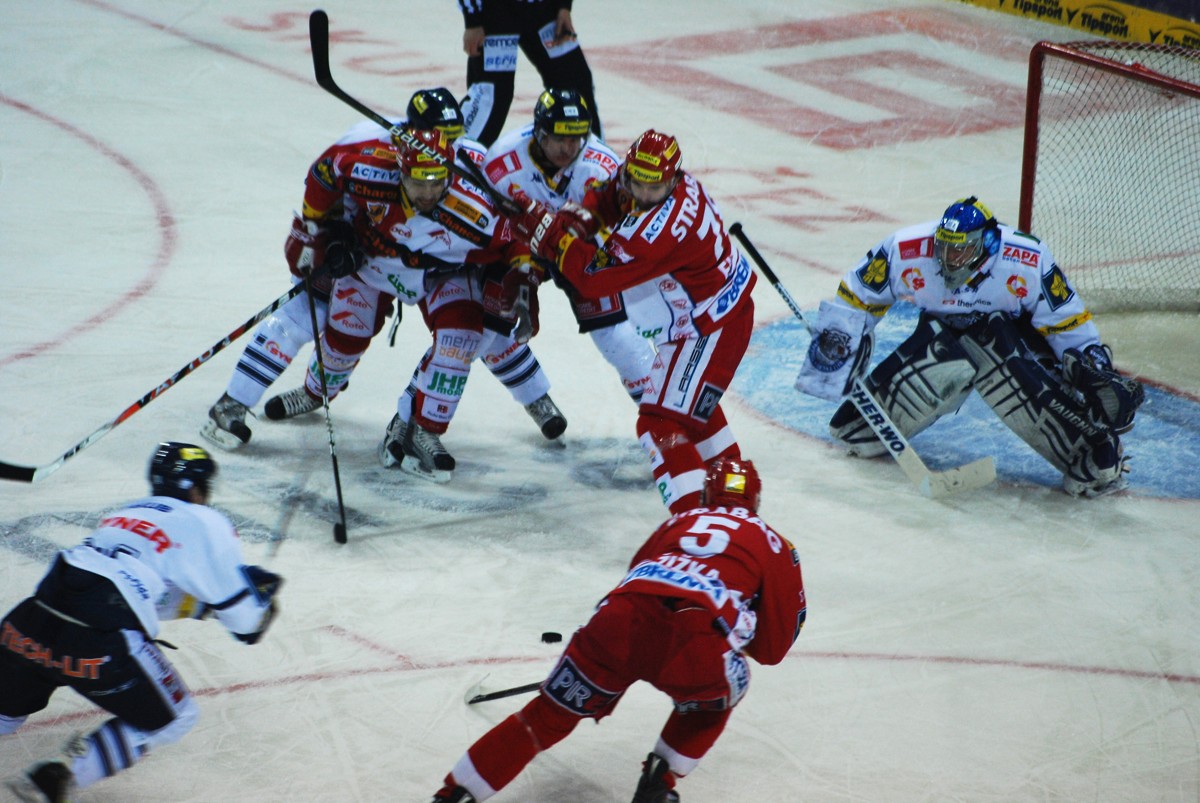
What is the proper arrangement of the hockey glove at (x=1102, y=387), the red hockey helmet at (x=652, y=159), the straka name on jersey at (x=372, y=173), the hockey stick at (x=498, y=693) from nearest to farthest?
the hockey stick at (x=498, y=693)
the red hockey helmet at (x=652, y=159)
the straka name on jersey at (x=372, y=173)
the hockey glove at (x=1102, y=387)

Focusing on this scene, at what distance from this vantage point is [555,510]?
4695 millimetres

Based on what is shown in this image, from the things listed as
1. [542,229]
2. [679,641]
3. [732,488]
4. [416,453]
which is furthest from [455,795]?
[416,453]

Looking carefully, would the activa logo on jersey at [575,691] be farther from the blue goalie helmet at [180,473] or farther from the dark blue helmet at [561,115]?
the dark blue helmet at [561,115]

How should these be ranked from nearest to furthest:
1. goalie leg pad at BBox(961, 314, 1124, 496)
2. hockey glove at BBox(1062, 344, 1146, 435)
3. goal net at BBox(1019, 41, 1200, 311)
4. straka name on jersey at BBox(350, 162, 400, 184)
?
straka name on jersey at BBox(350, 162, 400, 184), hockey glove at BBox(1062, 344, 1146, 435), goalie leg pad at BBox(961, 314, 1124, 496), goal net at BBox(1019, 41, 1200, 311)

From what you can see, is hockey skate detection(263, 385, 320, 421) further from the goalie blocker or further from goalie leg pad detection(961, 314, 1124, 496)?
goalie leg pad detection(961, 314, 1124, 496)

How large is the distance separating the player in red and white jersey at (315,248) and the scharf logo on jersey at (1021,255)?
1769mm

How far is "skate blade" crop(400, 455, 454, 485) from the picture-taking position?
482 cm

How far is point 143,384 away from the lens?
5277mm

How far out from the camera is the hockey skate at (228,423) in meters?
4.90

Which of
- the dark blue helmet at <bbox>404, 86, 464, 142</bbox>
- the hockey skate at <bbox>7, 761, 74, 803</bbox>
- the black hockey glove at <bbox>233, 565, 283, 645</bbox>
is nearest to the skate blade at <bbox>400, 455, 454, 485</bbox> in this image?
the dark blue helmet at <bbox>404, 86, 464, 142</bbox>

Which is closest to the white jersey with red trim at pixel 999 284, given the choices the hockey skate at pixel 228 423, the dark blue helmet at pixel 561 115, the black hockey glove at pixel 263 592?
the dark blue helmet at pixel 561 115

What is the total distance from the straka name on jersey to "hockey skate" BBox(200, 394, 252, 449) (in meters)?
0.93

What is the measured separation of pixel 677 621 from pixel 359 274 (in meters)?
2.18

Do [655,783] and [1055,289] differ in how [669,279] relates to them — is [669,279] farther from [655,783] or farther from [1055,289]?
[655,783]
